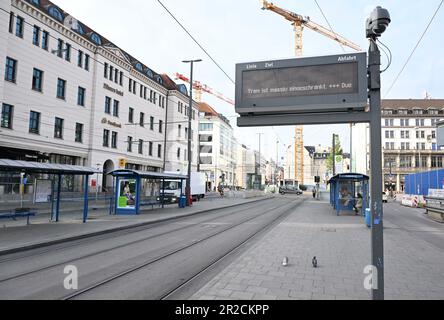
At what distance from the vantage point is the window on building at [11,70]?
2639cm

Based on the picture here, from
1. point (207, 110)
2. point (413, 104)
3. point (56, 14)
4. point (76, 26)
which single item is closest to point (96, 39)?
point (76, 26)

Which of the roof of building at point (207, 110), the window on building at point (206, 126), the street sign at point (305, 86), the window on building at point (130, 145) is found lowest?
the street sign at point (305, 86)

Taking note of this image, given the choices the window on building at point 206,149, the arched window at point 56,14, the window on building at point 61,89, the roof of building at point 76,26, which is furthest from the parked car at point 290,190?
the arched window at point 56,14

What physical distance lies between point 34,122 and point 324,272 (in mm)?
29207

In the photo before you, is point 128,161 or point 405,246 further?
point 128,161

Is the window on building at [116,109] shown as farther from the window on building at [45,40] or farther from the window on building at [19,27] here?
the window on building at [19,27]

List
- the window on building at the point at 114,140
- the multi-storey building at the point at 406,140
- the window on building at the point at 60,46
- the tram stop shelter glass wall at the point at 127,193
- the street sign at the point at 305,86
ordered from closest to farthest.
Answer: the street sign at the point at 305,86 < the tram stop shelter glass wall at the point at 127,193 < the window on building at the point at 60,46 < the window on building at the point at 114,140 < the multi-storey building at the point at 406,140

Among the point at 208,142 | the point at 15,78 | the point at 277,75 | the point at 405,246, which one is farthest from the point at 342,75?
the point at 208,142

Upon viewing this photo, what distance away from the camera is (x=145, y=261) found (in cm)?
807

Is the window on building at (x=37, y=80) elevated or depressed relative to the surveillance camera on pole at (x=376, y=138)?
elevated

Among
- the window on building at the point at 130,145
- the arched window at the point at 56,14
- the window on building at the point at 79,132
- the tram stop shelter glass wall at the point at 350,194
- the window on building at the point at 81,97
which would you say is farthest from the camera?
the window on building at the point at 130,145
